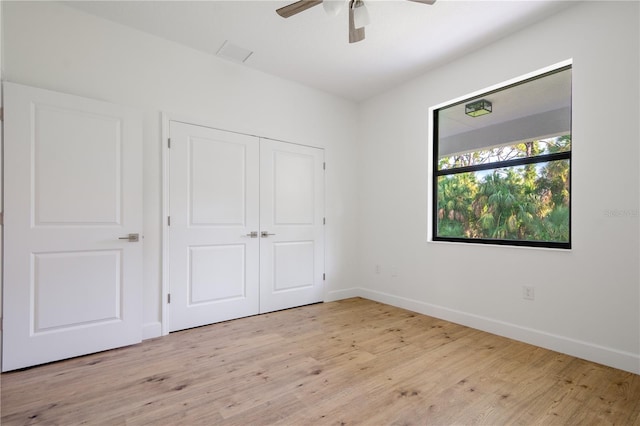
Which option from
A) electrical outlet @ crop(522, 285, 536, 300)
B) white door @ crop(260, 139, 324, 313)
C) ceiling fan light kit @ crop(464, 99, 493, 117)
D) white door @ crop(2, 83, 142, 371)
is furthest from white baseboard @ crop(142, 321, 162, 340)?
ceiling fan light kit @ crop(464, 99, 493, 117)

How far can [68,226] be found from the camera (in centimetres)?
247

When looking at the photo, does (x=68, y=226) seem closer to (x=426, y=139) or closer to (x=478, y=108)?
(x=426, y=139)

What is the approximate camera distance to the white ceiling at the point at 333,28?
8.41ft

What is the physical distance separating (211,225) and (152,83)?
1.48 metres

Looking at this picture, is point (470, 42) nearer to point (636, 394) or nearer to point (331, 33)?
point (331, 33)

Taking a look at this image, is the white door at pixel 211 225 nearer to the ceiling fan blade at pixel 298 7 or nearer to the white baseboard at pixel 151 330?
the white baseboard at pixel 151 330

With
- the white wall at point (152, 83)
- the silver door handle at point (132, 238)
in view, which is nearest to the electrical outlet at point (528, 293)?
the white wall at point (152, 83)

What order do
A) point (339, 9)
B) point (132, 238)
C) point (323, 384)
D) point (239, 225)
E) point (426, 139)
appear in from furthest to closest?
point (426, 139)
point (239, 225)
point (132, 238)
point (323, 384)
point (339, 9)

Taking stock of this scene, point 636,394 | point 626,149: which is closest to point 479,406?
point 636,394

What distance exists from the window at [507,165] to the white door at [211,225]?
88.0 inches

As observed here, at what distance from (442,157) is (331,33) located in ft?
6.08

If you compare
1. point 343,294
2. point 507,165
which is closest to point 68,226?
point 343,294

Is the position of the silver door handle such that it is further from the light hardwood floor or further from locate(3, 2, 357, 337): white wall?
the light hardwood floor

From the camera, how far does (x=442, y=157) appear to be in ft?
12.1
